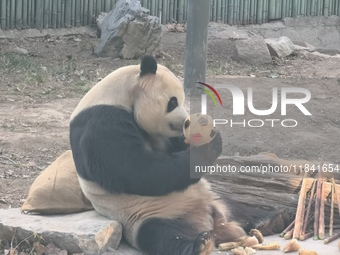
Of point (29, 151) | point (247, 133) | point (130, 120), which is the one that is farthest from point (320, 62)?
point (130, 120)

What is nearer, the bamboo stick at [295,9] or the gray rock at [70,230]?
the gray rock at [70,230]

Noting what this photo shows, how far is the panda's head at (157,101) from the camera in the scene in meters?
4.43

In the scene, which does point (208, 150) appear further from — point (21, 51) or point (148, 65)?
point (21, 51)

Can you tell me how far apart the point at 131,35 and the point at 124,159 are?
6.42 m

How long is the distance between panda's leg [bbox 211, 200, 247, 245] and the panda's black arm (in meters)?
Result: 0.36

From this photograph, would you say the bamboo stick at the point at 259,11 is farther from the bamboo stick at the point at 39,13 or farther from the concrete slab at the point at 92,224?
the concrete slab at the point at 92,224

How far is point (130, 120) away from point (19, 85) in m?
4.89

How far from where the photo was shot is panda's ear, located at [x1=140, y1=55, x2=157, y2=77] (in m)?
4.43

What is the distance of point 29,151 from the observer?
22.8ft

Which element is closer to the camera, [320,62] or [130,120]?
[130,120]

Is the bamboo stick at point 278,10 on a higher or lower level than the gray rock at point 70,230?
higher

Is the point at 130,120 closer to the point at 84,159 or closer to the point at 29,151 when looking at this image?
the point at 84,159

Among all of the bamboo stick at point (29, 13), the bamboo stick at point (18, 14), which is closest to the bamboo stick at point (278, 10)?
the bamboo stick at point (29, 13)

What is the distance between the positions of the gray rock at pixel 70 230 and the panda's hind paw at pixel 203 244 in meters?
0.56
